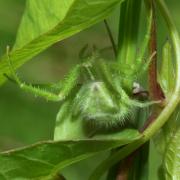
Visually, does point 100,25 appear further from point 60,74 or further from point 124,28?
point 124,28

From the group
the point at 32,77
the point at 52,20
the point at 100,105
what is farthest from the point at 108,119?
the point at 32,77

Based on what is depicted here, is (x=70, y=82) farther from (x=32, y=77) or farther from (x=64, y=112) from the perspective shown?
(x=32, y=77)

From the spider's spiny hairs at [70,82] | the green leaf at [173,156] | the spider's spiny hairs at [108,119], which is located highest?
the spider's spiny hairs at [70,82]

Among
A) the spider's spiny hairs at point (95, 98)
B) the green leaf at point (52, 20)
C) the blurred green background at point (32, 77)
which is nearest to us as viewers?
the green leaf at point (52, 20)

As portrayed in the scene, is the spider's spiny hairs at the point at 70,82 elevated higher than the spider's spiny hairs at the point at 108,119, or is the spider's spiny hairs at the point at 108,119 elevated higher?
the spider's spiny hairs at the point at 70,82

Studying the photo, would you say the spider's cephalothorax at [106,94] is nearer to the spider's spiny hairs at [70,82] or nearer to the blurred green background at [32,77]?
the spider's spiny hairs at [70,82]

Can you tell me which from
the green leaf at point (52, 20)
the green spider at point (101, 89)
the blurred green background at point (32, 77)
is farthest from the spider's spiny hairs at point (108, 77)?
the blurred green background at point (32, 77)

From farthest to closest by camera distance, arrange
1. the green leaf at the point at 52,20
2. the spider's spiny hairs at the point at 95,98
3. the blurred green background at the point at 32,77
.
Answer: the blurred green background at the point at 32,77
the spider's spiny hairs at the point at 95,98
the green leaf at the point at 52,20
